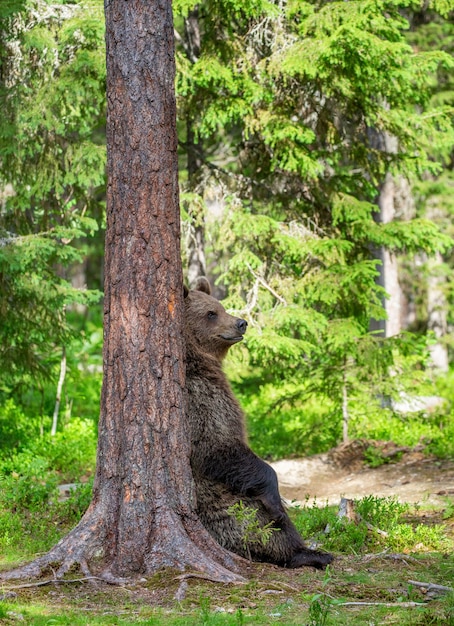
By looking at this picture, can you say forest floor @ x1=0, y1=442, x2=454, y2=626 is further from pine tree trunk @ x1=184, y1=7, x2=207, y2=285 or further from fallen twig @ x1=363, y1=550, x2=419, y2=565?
pine tree trunk @ x1=184, y1=7, x2=207, y2=285

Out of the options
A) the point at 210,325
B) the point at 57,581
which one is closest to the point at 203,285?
the point at 210,325

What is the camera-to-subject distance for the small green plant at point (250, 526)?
6.21 m

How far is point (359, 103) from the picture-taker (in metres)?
11.5

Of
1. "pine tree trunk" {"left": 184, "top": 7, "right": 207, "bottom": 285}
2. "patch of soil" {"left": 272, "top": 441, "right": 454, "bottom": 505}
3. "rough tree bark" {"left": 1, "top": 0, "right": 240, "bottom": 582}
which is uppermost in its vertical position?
"pine tree trunk" {"left": 184, "top": 7, "right": 207, "bottom": 285}

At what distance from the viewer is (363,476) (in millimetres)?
11047

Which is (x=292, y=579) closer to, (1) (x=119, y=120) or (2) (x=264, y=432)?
(1) (x=119, y=120)

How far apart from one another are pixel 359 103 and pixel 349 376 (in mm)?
4020

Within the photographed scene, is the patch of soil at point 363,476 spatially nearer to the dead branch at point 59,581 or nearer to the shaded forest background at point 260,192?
the shaded forest background at point 260,192

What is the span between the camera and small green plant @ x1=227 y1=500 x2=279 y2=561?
6.21 meters

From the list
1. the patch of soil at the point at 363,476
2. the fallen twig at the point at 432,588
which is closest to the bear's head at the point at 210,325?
the fallen twig at the point at 432,588

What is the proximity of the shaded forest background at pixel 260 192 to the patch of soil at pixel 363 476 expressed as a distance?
479 millimetres

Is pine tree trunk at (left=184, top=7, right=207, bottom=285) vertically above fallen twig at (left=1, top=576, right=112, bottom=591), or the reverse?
pine tree trunk at (left=184, top=7, right=207, bottom=285)

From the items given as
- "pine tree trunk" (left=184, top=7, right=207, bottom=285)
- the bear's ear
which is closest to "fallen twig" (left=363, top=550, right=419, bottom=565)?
the bear's ear

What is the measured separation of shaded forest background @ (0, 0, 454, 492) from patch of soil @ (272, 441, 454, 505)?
479 mm
